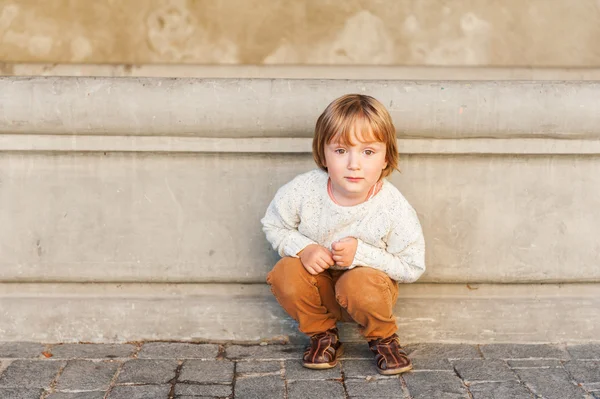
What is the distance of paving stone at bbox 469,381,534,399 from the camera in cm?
303

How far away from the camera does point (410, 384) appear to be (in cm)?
314

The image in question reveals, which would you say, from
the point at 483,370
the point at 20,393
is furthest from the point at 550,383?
the point at 20,393

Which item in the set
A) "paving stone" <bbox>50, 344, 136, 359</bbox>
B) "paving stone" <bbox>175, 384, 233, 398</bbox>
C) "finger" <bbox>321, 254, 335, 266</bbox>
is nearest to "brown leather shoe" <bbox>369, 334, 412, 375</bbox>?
"finger" <bbox>321, 254, 335, 266</bbox>

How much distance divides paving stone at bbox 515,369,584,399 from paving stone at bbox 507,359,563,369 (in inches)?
1.9

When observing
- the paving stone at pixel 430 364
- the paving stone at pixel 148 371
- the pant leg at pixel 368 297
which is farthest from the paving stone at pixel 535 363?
the paving stone at pixel 148 371

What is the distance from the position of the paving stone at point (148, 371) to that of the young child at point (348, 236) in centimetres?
50

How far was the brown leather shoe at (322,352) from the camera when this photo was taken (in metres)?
3.28

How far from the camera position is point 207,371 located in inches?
128

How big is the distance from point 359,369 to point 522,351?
734 mm

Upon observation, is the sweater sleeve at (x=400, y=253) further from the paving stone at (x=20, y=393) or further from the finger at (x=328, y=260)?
the paving stone at (x=20, y=393)

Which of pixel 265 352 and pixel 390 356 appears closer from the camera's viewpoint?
pixel 390 356

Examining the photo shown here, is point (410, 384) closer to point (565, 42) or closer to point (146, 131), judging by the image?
point (146, 131)

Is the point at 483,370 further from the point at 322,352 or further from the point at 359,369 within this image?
the point at 322,352

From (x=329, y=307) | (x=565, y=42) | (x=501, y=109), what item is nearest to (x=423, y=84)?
(x=501, y=109)
